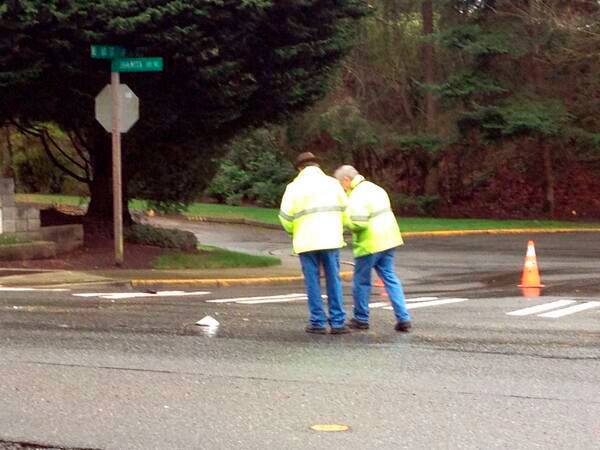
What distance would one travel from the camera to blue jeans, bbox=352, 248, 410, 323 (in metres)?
10.7

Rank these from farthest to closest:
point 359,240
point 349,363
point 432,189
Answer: point 432,189
point 359,240
point 349,363

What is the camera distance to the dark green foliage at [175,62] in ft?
56.7

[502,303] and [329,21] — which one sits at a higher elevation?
[329,21]

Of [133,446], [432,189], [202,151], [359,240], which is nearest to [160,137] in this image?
[202,151]

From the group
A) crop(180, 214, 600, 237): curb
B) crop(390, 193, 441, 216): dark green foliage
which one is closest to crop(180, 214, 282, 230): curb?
crop(180, 214, 600, 237): curb

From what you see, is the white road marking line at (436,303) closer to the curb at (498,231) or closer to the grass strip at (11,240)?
the grass strip at (11,240)

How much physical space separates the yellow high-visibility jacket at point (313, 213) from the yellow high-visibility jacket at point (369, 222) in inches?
10.1

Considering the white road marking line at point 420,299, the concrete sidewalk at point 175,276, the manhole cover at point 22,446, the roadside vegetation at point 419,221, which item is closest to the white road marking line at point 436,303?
the white road marking line at point 420,299

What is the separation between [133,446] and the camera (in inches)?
241

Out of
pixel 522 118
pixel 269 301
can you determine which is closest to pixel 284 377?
pixel 269 301

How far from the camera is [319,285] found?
10469 mm

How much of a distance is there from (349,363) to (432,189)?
35364mm

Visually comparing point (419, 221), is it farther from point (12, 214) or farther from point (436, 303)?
point (436, 303)

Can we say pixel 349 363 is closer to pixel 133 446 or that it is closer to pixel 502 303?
pixel 133 446
